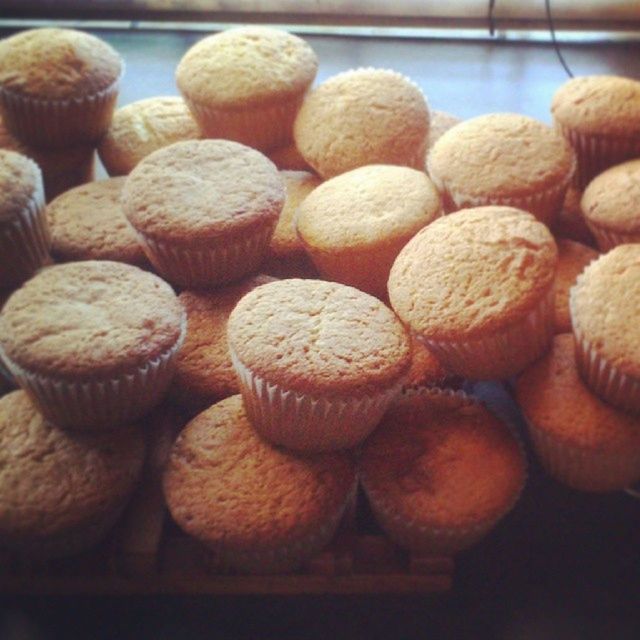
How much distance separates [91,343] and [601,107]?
1285mm

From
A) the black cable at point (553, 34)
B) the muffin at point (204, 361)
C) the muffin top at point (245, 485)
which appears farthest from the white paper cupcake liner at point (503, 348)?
the black cable at point (553, 34)

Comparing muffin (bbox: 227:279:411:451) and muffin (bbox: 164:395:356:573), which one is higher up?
muffin (bbox: 227:279:411:451)

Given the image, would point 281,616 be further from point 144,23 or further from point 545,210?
point 144,23

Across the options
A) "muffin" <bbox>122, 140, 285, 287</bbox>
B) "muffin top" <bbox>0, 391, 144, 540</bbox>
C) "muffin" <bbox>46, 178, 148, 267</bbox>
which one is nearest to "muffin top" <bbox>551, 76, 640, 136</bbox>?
"muffin" <bbox>122, 140, 285, 287</bbox>

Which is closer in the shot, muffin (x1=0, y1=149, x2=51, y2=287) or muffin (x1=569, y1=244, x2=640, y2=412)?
muffin (x1=569, y1=244, x2=640, y2=412)

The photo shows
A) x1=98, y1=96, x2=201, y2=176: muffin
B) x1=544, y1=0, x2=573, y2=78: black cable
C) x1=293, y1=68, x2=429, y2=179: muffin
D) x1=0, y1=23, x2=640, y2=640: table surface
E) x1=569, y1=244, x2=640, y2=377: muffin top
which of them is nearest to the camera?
x1=569, y1=244, x2=640, y2=377: muffin top

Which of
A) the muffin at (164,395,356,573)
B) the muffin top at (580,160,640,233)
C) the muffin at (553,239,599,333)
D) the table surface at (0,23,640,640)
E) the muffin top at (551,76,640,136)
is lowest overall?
the table surface at (0,23,640,640)

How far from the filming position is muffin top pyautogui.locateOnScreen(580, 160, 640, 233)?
5.19ft

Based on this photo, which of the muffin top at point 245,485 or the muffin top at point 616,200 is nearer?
the muffin top at point 245,485

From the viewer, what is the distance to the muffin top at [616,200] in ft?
5.19

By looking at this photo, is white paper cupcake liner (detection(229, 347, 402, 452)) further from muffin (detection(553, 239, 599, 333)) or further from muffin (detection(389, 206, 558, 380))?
muffin (detection(553, 239, 599, 333))

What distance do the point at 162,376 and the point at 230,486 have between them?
0.25 m

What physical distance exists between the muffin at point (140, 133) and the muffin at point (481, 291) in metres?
0.91

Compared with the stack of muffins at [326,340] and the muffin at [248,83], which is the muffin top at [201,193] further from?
the muffin at [248,83]
